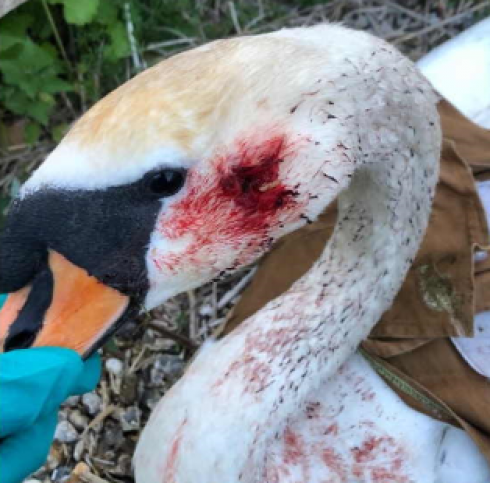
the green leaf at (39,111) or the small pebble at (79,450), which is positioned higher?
the green leaf at (39,111)

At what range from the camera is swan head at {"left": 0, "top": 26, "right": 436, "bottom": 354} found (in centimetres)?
102

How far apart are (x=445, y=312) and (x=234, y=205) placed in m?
0.55

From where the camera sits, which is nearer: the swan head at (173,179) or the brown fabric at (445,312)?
the swan head at (173,179)

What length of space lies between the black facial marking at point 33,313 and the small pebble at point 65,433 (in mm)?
915

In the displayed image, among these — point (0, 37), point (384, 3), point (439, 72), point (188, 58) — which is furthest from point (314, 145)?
point (384, 3)

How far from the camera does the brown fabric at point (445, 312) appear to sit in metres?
1.49

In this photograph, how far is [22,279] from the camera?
3.57 feet

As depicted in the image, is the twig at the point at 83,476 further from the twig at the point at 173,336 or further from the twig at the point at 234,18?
the twig at the point at 234,18

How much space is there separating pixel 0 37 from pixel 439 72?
107cm

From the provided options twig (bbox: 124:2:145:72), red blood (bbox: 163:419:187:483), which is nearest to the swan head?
red blood (bbox: 163:419:187:483)

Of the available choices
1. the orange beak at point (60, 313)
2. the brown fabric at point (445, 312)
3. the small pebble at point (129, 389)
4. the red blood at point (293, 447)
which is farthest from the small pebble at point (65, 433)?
the orange beak at point (60, 313)

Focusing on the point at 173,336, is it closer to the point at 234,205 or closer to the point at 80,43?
the point at 80,43

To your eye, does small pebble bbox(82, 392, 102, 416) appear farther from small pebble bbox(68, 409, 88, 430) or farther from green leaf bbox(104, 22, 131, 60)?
green leaf bbox(104, 22, 131, 60)

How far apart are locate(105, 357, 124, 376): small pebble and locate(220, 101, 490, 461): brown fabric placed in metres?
0.76
